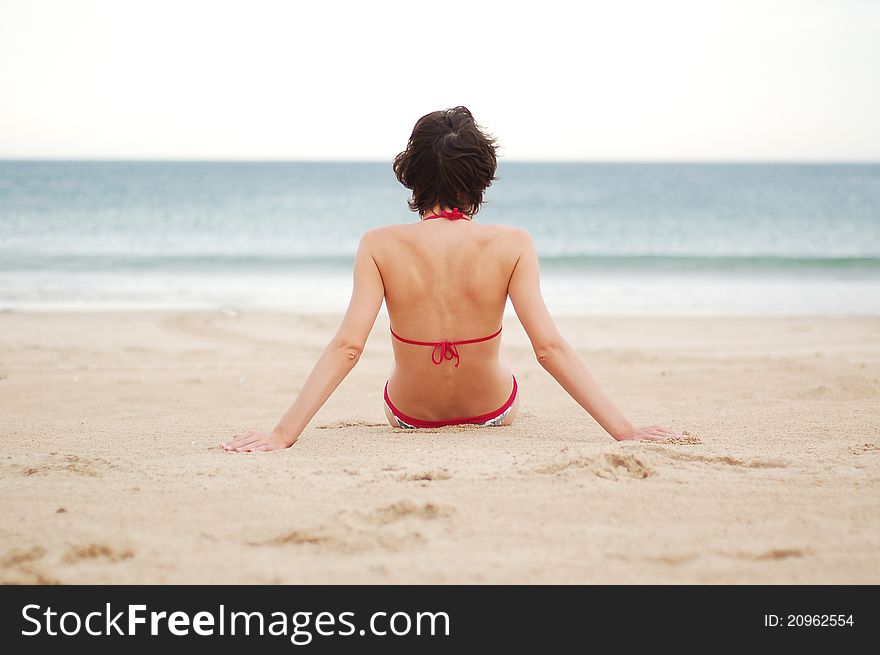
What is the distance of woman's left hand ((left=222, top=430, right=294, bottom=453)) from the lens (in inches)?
131

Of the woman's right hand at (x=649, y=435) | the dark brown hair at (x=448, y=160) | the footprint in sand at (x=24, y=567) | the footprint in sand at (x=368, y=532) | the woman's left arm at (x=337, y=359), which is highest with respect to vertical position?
the dark brown hair at (x=448, y=160)

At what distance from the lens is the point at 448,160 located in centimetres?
326

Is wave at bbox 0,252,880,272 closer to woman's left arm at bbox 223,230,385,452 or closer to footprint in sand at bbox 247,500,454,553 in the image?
woman's left arm at bbox 223,230,385,452

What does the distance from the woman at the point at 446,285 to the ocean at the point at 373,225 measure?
0.77 ft

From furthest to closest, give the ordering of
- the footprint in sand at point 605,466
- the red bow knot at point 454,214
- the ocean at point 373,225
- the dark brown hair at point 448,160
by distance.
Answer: the ocean at point 373,225, the red bow knot at point 454,214, the dark brown hair at point 448,160, the footprint in sand at point 605,466

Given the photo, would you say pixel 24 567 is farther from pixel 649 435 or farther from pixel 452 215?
pixel 649 435

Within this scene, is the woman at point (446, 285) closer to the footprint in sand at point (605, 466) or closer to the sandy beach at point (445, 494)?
the sandy beach at point (445, 494)

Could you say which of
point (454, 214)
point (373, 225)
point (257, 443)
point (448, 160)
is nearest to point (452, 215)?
point (454, 214)

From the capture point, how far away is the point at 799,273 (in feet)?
56.3

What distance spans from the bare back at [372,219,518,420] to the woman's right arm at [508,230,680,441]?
56mm

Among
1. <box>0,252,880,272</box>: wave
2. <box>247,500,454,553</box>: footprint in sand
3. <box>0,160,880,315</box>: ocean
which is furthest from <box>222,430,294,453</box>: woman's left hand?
<box>0,252,880,272</box>: wave

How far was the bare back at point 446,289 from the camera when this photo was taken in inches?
132

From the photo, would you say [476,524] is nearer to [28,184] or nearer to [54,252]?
[54,252]

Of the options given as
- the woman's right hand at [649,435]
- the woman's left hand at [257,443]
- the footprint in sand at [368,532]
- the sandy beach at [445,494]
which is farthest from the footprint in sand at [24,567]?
the woman's right hand at [649,435]
